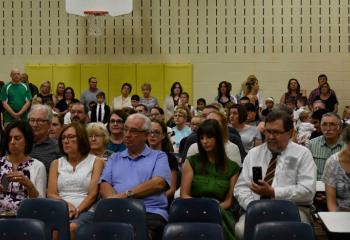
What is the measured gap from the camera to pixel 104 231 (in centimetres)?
456

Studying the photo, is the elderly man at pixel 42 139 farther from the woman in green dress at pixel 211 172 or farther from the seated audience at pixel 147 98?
the seated audience at pixel 147 98

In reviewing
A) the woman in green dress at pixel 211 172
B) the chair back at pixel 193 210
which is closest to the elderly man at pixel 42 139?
the woman in green dress at pixel 211 172

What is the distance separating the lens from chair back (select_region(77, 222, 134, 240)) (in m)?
4.54

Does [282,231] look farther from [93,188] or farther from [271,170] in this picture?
[93,188]

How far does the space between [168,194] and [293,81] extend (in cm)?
790

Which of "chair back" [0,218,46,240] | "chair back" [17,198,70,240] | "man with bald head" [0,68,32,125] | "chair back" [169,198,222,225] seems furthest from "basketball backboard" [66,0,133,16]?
"chair back" [0,218,46,240]

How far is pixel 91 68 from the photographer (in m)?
15.0

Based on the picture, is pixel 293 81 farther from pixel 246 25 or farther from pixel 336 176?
pixel 336 176

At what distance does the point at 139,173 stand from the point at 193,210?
711 mm

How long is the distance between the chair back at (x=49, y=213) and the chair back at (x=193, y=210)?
2.63 ft

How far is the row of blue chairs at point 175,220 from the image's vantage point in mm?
4520

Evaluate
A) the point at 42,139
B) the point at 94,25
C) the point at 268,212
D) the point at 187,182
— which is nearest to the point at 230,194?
the point at 187,182

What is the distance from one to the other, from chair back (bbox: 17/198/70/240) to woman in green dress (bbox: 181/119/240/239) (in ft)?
3.60

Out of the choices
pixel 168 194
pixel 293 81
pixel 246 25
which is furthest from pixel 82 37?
pixel 168 194
